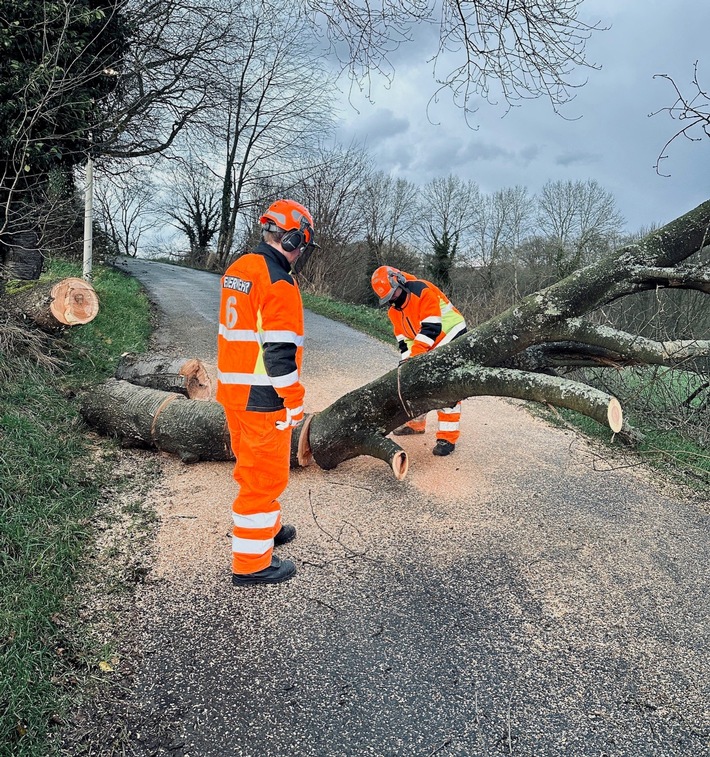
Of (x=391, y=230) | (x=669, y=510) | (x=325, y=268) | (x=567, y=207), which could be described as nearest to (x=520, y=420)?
(x=669, y=510)

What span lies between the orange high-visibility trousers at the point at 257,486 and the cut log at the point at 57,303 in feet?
11.1

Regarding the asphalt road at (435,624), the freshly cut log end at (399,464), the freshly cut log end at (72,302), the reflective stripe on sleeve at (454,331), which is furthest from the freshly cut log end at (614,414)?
the freshly cut log end at (72,302)

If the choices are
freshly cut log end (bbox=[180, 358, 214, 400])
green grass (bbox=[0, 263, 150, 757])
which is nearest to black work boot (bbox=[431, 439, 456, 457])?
freshly cut log end (bbox=[180, 358, 214, 400])

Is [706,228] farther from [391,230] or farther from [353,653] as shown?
[391,230]

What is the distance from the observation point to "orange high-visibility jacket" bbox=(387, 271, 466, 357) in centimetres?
525

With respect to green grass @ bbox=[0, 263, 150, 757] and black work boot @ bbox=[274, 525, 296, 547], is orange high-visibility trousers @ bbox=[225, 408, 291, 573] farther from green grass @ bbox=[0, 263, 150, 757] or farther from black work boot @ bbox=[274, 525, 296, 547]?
green grass @ bbox=[0, 263, 150, 757]

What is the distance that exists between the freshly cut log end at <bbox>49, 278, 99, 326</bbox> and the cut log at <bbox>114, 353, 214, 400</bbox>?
0.62 metres

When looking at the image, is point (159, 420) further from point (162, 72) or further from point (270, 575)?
point (162, 72)

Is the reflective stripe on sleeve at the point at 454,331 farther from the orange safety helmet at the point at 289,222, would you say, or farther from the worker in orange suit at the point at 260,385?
the worker in orange suit at the point at 260,385

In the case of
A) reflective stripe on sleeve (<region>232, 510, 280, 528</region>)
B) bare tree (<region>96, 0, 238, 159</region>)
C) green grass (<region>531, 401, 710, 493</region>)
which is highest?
bare tree (<region>96, 0, 238, 159</region>)

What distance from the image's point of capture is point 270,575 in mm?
3162

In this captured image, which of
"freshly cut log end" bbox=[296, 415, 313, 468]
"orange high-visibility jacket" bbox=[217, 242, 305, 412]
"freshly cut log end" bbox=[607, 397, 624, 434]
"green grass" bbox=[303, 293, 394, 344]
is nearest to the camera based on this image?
"freshly cut log end" bbox=[607, 397, 624, 434]

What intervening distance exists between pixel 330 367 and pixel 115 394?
414 centimetres

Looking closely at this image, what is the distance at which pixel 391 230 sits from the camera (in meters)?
30.4
